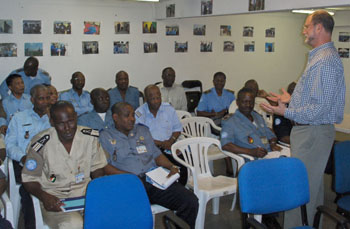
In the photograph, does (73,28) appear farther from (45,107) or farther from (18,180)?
(18,180)

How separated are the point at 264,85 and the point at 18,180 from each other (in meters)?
5.99

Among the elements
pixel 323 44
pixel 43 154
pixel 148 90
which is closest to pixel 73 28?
pixel 148 90

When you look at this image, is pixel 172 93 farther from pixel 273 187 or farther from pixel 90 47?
pixel 273 187

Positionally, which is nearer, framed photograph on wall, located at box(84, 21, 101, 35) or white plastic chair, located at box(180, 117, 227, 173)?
white plastic chair, located at box(180, 117, 227, 173)

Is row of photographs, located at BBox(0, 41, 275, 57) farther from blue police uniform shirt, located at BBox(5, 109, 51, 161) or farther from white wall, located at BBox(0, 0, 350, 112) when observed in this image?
blue police uniform shirt, located at BBox(5, 109, 51, 161)

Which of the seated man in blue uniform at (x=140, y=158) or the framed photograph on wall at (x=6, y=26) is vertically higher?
the framed photograph on wall at (x=6, y=26)

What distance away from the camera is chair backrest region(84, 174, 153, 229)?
1971 mm

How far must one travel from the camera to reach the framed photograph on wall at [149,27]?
630cm

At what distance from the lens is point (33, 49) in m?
5.44

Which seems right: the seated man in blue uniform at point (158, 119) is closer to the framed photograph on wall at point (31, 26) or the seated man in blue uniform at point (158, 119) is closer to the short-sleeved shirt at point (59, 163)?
the short-sleeved shirt at point (59, 163)

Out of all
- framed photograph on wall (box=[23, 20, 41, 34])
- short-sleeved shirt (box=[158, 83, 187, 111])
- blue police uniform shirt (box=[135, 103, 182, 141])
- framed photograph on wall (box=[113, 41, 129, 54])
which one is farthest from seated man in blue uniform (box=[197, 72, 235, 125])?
framed photograph on wall (box=[23, 20, 41, 34])

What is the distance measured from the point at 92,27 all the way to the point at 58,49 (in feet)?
2.21

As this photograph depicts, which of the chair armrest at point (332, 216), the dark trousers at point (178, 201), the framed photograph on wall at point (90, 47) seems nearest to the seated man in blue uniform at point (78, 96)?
the framed photograph on wall at point (90, 47)

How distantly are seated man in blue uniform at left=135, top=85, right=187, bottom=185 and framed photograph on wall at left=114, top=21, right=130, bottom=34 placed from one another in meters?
2.49
